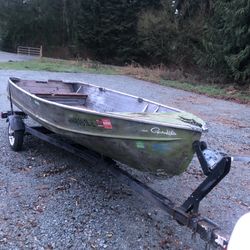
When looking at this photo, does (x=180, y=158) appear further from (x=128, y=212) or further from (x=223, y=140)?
(x=223, y=140)

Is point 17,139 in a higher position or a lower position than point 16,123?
lower

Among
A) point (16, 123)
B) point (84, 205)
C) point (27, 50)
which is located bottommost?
point (27, 50)

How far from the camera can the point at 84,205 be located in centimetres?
399

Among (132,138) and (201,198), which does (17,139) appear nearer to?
(132,138)

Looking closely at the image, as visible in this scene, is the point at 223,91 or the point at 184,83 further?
the point at 184,83

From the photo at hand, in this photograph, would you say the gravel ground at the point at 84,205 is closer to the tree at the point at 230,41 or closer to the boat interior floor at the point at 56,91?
the boat interior floor at the point at 56,91

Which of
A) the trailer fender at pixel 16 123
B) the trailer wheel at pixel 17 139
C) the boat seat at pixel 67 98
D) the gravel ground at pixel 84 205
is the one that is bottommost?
the gravel ground at pixel 84 205

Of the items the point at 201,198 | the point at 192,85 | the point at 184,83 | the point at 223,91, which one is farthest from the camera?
the point at 184,83

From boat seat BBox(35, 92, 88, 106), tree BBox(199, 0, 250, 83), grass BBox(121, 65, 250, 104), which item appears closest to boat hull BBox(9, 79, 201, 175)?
boat seat BBox(35, 92, 88, 106)

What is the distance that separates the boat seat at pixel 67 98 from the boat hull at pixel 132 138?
5.16ft

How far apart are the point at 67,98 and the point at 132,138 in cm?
286

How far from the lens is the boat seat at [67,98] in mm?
5941

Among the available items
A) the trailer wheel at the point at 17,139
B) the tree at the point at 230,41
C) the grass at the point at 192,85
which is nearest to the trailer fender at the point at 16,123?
the trailer wheel at the point at 17,139

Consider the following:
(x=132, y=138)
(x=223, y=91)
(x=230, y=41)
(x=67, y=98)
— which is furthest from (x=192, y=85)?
(x=132, y=138)
